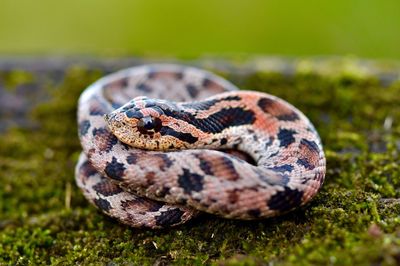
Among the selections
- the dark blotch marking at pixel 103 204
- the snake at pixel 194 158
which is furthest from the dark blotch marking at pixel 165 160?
the dark blotch marking at pixel 103 204

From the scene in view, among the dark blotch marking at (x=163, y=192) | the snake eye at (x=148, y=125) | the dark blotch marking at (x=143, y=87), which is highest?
the snake eye at (x=148, y=125)

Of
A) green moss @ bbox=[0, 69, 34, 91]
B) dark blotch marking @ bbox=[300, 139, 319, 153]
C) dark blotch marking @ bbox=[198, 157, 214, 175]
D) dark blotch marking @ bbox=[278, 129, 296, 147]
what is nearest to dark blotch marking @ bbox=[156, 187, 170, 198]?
dark blotch marking @ bbox=[198, 157, 214, 175]

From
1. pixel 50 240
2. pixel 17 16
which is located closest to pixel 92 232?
pixel 50 240

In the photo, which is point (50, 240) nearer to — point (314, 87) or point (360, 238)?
point (360, 238)

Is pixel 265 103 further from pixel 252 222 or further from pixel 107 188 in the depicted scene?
pixel 107 188

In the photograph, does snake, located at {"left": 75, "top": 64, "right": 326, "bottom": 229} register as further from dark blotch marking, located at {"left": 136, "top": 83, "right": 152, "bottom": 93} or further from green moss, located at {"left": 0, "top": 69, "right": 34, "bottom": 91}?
green moss, located at {"left": 0, "top": 69, "right": 34, "bottom": 91}

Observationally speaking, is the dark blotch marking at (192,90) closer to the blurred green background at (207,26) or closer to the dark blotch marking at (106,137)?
the dark blotch marking at (106,137)

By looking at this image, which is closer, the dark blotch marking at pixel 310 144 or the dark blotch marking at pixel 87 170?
the dark blotch marking at pixel 310 144
